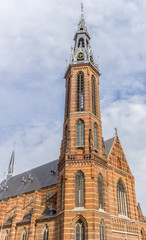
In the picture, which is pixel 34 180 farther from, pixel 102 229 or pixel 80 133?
pixel 102 229

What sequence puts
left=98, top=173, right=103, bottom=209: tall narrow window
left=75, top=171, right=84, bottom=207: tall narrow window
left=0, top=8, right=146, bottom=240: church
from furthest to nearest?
left=98, top=173, right=103, bottom=209: tall narrow window
left=75, top=171, right=84, bottom=207: tall narrow window
left=0, top=8, right=146, bottom=240: church

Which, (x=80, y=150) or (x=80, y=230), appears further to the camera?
(x=80, y=150)

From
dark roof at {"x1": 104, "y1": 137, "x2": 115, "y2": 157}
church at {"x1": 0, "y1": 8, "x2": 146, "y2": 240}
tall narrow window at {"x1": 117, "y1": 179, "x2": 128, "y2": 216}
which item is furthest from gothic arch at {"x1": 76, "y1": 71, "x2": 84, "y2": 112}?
tall narrow window at {"x1": 117, "y1": 179, "x2": 128, "y2": 216}

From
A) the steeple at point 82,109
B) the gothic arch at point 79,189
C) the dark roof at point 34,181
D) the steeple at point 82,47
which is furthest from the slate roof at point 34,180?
the steeple at point 82,47

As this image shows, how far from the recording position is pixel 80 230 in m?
27.0

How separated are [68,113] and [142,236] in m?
22.7

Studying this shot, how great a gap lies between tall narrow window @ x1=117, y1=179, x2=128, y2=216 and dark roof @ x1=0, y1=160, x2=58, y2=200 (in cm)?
1197

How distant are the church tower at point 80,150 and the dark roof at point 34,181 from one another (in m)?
11.3

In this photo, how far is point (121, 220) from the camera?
3197 centimetres

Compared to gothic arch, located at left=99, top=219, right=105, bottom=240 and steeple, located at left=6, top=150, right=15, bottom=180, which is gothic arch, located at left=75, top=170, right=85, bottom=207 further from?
steeple, located at left=6, top=150, right=15, bottom=180

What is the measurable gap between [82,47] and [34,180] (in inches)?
1121

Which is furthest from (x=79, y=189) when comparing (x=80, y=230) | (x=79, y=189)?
(x=80, y=230)

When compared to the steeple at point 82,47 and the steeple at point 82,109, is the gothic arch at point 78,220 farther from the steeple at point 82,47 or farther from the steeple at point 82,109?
the steeple at point 82,47

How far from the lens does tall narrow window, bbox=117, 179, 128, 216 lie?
3346 cm
